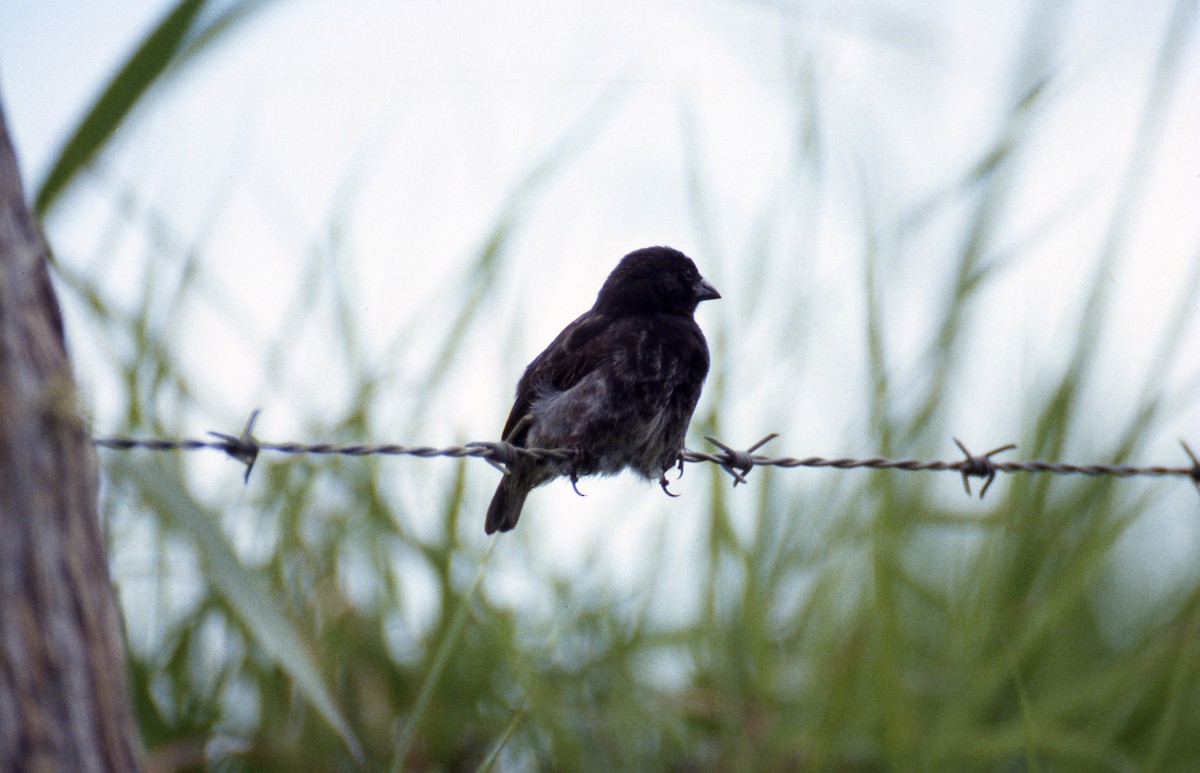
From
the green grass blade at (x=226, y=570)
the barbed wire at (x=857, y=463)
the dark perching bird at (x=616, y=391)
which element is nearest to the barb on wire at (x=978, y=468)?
the barbed wire at (x=857, y=463)

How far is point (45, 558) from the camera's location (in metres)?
1.27

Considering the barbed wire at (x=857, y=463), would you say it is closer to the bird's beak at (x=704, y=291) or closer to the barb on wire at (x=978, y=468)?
the barb on wire at (x=978, y=468)

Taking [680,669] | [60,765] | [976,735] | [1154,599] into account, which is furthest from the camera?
[1154,599]

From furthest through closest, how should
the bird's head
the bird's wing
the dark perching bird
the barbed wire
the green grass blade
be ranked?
the bird's head → the bird's wing → the dark perching bird → the barbed wire → the green grass blade

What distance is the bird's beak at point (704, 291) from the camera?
→ 4.01 m

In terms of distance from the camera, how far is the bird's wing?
3738 millimetres

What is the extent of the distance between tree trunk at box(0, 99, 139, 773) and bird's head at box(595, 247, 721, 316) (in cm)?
272

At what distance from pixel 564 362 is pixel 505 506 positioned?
0.50 metres

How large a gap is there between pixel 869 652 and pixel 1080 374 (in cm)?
101

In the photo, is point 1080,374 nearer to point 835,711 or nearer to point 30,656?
point 835,711

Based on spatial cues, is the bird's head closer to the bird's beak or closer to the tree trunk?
the bird's beak

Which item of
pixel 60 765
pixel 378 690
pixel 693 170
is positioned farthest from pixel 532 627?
pixel 60 765

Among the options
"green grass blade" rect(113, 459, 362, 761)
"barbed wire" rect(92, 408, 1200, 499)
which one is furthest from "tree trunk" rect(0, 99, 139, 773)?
"barbed wire" rect(92, 408, 1200, 499)

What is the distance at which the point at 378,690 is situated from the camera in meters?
3.71
